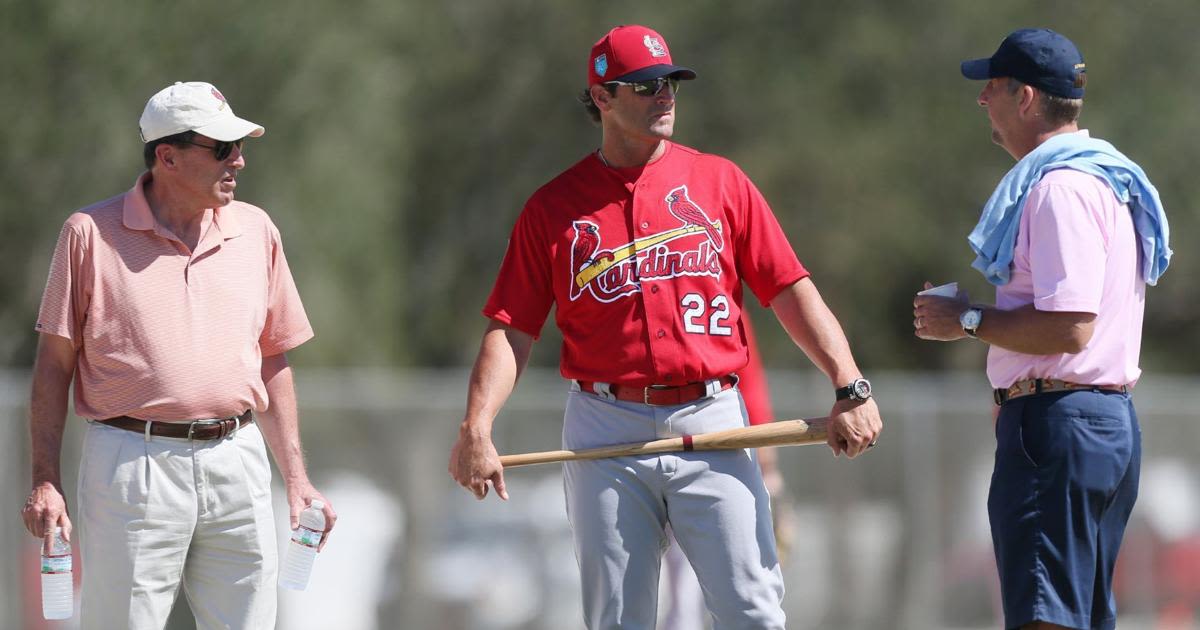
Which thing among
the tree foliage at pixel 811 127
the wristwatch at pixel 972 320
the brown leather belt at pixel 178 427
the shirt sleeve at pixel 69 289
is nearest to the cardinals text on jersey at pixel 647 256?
the wristwatch at pixel 972 320

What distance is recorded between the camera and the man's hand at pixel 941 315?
5.01m

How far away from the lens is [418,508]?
1019cm

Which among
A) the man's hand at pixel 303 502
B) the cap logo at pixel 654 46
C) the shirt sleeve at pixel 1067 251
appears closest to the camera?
the shirt sleeve at pixel 1067 251

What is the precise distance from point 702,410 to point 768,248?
0.61 m

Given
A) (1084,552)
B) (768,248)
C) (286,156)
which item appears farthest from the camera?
(286,156)

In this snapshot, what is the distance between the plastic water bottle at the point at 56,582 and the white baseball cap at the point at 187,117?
137 centimetres

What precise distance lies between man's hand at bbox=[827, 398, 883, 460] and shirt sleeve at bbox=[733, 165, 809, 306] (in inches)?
19.4

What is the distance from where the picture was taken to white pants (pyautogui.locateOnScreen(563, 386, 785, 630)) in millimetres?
4965

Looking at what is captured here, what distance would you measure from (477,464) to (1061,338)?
1.91 m

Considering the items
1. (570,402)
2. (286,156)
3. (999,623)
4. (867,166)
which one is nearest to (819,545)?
(999,623)

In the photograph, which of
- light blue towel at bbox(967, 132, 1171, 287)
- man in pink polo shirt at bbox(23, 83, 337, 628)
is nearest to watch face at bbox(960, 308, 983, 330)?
light blue towel at bbox(967, 132, 1171, 287)

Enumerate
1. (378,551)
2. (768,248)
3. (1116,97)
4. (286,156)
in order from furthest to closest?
(1116,97)
(286,156)
(378,551)
(768,248)

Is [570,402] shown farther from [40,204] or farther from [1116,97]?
[1116,97]

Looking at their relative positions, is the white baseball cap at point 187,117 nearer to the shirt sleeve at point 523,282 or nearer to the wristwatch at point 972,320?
the shirt sleeve at point 523,282
